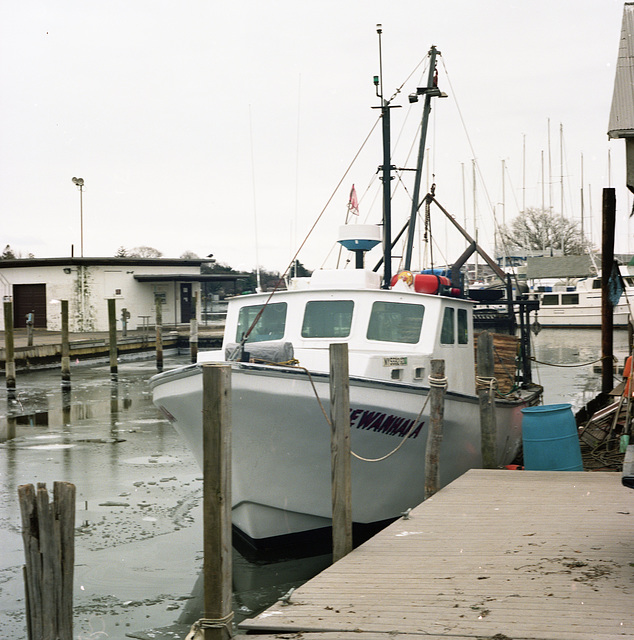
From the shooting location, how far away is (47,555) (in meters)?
4.56

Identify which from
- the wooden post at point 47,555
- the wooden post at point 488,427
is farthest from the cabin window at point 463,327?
the wooden post at point 47,555

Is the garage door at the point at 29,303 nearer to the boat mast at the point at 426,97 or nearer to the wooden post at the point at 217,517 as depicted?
the boat mast at the point at 426,97

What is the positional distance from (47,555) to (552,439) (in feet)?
22.3

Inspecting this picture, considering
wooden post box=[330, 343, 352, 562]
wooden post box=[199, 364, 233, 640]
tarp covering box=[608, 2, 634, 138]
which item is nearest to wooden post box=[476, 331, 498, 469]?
wooden post box=[330, 343, 352, 562]

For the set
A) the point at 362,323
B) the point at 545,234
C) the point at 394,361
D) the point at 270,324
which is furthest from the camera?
the point at 545,234

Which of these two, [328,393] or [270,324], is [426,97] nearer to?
[270,324]

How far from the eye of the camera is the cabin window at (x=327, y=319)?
1016cm

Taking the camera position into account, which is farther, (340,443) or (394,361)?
(394,361)

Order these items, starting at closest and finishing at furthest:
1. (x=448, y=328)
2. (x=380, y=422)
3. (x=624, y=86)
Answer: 1. (x=624, y=86)
2. (x=380, y=422)
3. (x=448, y=328)

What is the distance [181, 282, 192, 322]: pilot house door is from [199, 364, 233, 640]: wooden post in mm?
40941

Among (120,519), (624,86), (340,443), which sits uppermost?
(624,86)

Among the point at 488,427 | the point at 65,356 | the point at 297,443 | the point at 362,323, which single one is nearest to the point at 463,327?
the point at 488,427

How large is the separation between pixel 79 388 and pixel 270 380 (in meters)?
20.0

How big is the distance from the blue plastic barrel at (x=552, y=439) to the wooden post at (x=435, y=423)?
1.61 meters
